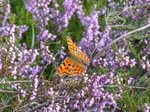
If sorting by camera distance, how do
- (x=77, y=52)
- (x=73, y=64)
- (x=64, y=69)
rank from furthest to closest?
1. (x=77, y=52)
2. (x=73, y=64)
3. (x=64, y=69)

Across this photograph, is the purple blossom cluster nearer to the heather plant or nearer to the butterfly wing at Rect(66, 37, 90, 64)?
the heather plant

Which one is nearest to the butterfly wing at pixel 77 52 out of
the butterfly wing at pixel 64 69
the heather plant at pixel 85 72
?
the heather plant at pixel 85 72

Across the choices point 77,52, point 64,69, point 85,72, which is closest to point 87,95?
point 85,72

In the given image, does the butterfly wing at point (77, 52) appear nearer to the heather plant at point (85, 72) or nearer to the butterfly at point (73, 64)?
the butterfly at point (73, 64)

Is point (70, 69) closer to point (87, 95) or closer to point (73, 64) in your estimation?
point (73, 64)

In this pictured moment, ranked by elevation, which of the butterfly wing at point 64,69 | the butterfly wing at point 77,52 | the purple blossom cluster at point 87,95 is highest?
the butterfly wing at point 77,52

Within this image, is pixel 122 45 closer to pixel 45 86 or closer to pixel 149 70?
pixel 149 70

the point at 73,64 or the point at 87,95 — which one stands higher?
the point at 73,64

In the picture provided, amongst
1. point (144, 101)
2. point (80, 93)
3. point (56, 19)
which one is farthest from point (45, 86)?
point (56, 19)
